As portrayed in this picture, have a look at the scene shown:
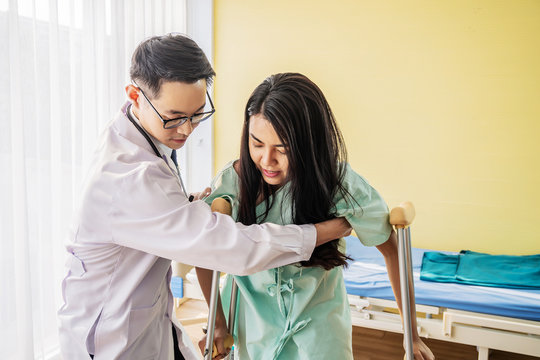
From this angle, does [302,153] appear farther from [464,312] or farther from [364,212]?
[464,312]

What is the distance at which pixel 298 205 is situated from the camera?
1301mm

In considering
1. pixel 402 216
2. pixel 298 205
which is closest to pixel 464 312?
pixel 402 216

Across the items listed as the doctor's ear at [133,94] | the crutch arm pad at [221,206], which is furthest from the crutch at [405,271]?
the doctor's ear at [133,94]

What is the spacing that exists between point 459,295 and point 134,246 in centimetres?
191

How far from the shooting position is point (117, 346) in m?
1.23

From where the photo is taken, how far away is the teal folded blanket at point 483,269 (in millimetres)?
2629

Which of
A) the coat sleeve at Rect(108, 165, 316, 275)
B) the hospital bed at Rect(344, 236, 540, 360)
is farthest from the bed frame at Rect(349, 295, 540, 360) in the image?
the coat sleeve at Rect(108, 165, 316, 275)

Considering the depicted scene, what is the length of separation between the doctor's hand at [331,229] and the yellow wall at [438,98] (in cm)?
247

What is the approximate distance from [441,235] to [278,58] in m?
1.92

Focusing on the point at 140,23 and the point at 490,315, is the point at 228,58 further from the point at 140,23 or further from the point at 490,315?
the point at 490,315

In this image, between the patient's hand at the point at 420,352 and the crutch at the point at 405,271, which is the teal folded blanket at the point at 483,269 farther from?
the crutch at the point at 405,271

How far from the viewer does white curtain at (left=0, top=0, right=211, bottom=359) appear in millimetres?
2189

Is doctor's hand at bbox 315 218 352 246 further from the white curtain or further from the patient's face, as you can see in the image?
the white curtain

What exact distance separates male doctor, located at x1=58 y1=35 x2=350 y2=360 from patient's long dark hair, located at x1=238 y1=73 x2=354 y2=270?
0.09m
